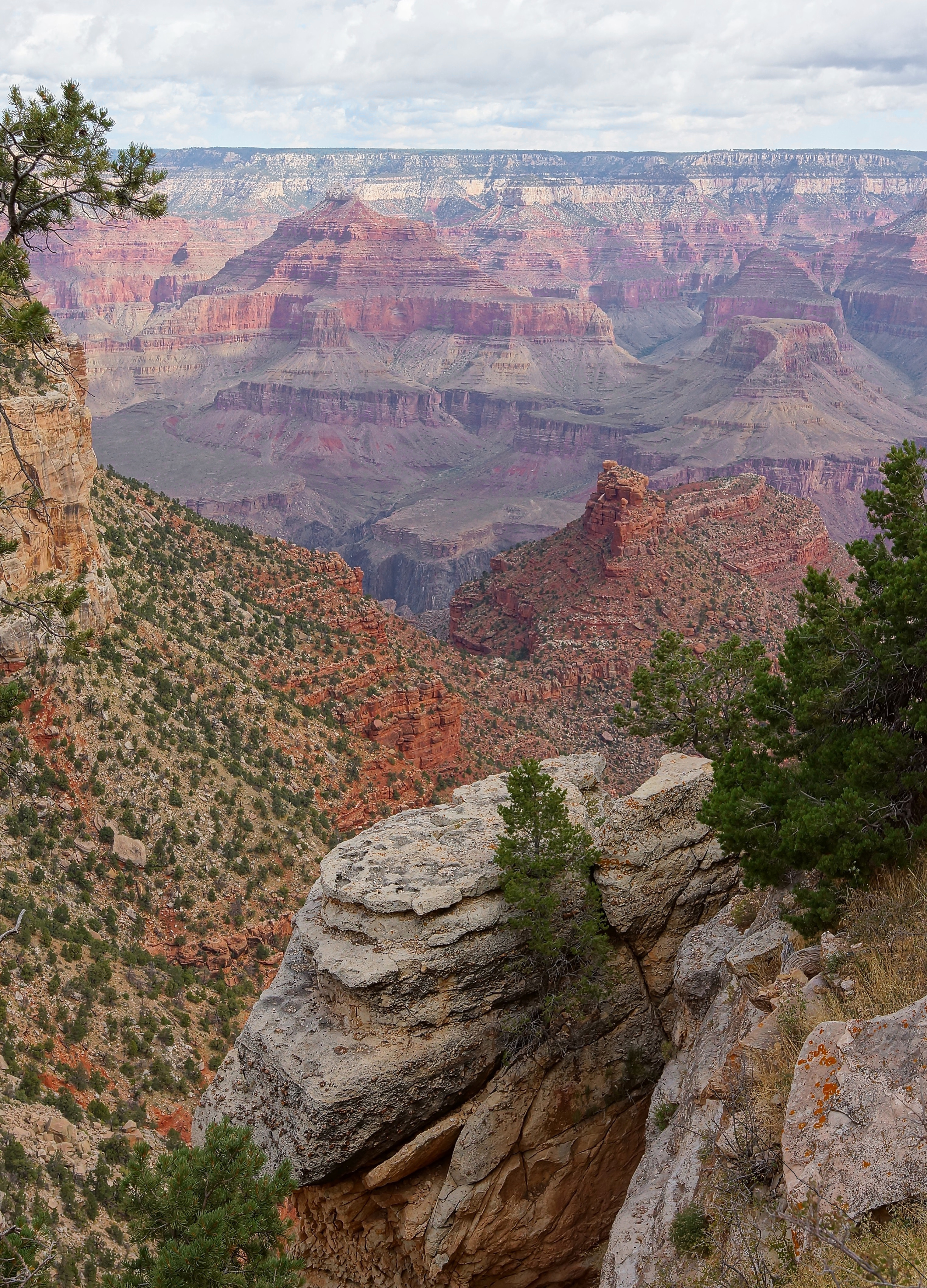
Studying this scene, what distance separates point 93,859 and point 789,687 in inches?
832

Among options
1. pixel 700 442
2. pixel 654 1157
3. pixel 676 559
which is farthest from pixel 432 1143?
pixel 700 442

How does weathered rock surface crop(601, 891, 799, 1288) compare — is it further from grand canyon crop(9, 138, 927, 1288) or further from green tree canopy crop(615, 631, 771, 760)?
green tree canopy crop(615, 631, 771, 760)

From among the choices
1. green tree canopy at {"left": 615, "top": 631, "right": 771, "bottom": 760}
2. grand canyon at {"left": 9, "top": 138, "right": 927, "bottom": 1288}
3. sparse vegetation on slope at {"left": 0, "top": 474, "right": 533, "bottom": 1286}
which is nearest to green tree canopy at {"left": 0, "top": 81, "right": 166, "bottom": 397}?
grand canyon at {"left": 9, "top": 138, "right": 927, "bottom": 1288}

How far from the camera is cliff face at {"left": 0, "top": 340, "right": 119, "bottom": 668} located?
98.7 ft

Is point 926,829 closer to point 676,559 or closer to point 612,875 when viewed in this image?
point 612,875

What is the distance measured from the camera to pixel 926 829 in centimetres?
1366

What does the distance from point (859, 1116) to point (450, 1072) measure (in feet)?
28.3

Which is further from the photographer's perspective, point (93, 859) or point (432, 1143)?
point (93, 859)

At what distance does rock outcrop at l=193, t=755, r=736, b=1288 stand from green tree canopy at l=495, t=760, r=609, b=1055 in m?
0.35

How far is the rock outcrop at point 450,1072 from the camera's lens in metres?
16.9

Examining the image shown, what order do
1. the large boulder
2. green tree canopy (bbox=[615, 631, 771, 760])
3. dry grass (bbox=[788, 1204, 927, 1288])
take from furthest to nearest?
green tree canopy (bbox=[615, 631, 771, 760]), the large boulder, dry grass (bbox=[788, 1204, 927, 1288])

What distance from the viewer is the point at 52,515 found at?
107ft

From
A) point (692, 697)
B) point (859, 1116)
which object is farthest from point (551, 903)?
point (859, 1116)

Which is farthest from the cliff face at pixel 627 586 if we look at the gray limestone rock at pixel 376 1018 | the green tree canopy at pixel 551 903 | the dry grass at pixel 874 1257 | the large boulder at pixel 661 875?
the dry grass at pixel 874 1257
